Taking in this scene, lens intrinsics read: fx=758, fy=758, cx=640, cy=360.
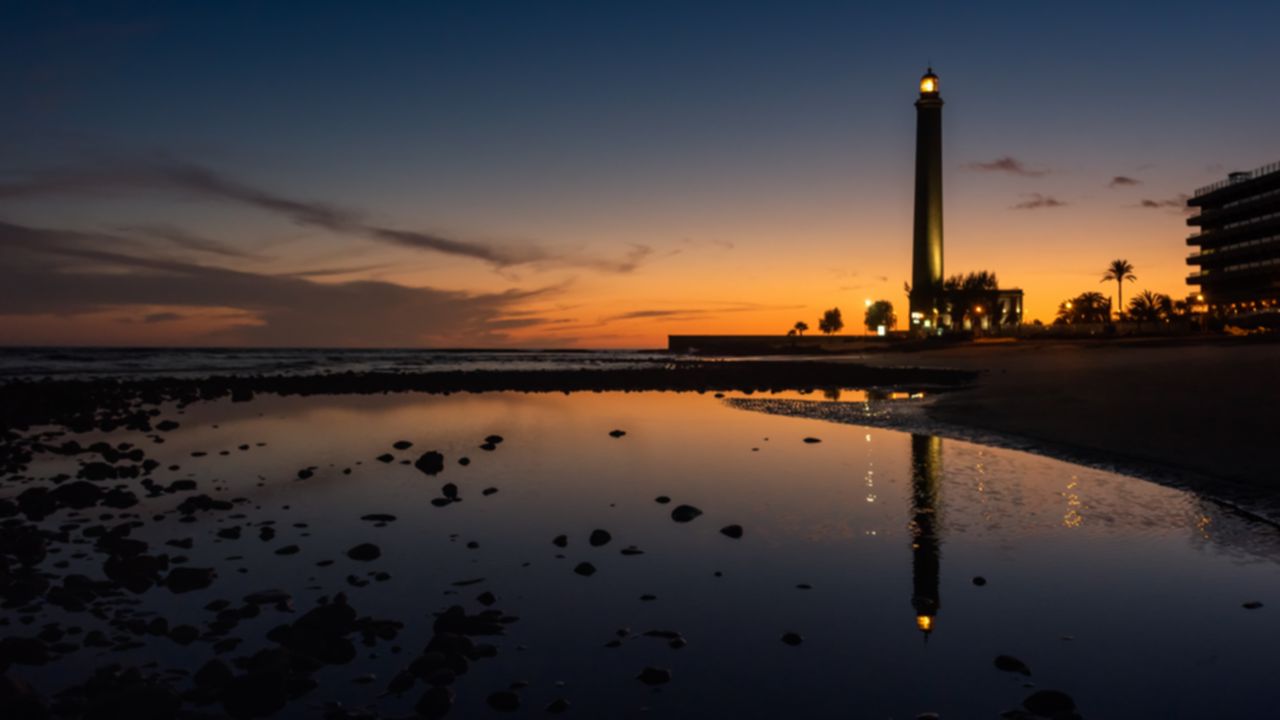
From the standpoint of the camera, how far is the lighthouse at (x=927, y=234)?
120125mm

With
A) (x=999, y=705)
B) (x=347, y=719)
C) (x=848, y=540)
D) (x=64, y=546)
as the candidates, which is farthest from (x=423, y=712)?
(x=64, y=546)

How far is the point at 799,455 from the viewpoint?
17688mm

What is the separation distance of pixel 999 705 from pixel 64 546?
36.2 feet

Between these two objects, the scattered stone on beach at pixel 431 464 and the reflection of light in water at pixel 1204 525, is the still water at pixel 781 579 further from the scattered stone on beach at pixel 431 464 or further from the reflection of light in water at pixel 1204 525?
the scattered stone on beach at pixel 431 464

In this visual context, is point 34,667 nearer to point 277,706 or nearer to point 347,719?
point 277,706

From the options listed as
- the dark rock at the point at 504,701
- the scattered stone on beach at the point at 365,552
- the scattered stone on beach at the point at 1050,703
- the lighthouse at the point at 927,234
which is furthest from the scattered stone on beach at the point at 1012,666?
the lighthouse at the point at 927,234

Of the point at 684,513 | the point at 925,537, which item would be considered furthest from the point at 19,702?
the point at 925,537

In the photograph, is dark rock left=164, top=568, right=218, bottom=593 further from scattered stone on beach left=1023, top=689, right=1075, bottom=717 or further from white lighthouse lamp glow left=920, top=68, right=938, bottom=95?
white lighthouse lamp glow left=920, top=68, right=938, bottom=95

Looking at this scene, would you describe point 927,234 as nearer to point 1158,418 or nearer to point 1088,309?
point 1088,309

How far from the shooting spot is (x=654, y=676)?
595cm

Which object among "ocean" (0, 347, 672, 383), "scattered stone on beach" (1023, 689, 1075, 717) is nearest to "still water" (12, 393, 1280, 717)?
"scattered stone on beach" (1023, 689, 1075, 717)

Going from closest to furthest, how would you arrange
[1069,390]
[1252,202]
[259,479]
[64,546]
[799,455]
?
[64,546], [259,479], [799,455], [1069,390], [1252,202]

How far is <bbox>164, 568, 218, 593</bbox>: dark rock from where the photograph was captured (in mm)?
8172

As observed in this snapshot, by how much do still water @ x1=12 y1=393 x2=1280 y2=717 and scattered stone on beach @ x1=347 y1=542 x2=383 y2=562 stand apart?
0.22 meters
